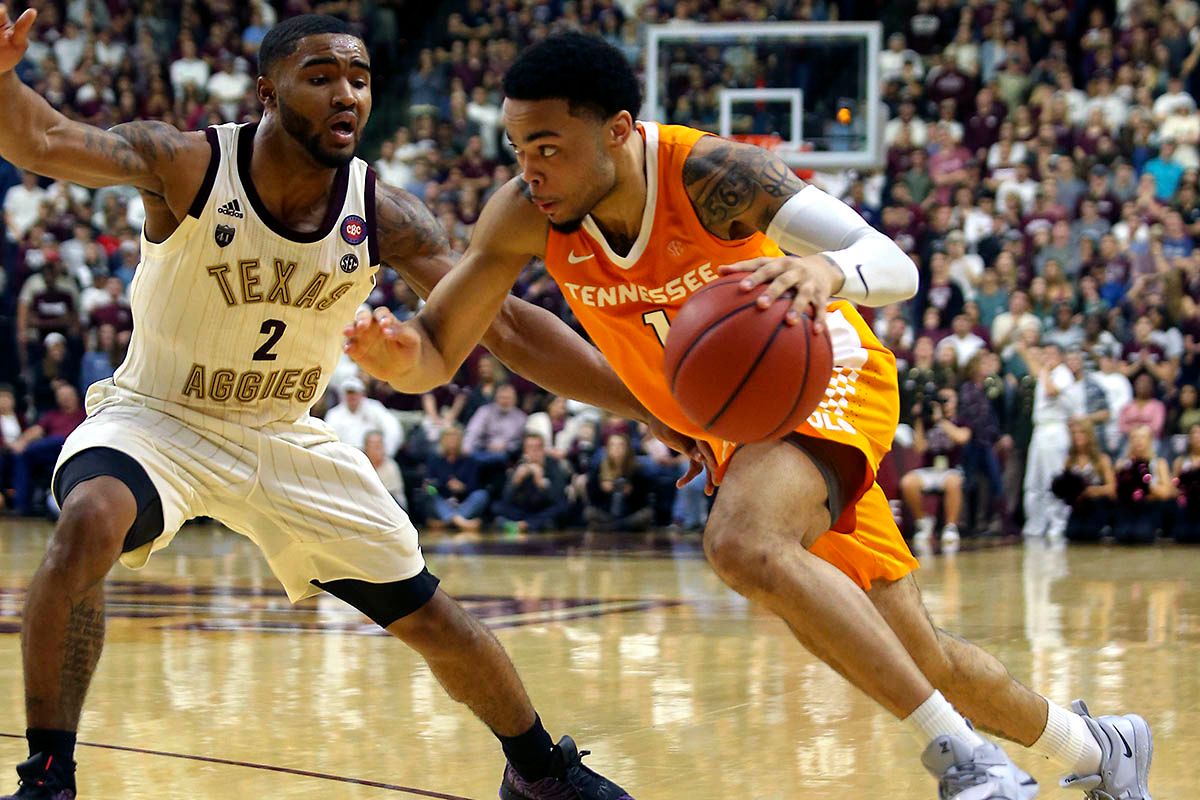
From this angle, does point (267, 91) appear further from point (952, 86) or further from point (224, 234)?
point (952, 86)

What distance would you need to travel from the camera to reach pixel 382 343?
3906 millimetres

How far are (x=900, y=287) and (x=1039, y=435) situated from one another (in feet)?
33.8

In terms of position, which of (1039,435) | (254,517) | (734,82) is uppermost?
(734,82)

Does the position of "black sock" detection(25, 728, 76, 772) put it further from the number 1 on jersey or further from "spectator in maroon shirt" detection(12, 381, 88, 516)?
"spectator in maroon shirt" detection(12, 381, 88, 516)

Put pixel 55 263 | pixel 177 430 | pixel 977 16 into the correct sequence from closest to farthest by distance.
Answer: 1. pixel 177 430
2. pixel 55 263
3. pixel 977 16

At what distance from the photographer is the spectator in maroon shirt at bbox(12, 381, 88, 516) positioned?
14.8 m

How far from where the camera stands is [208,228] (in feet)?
14.4

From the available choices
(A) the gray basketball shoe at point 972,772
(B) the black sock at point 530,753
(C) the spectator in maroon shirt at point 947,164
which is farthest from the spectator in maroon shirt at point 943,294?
(A) the gray basketball shoe at point 972,772

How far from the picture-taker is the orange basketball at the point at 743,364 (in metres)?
3.45

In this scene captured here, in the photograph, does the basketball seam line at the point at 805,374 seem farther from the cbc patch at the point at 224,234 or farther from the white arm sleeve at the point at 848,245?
the cbc patch at the point at 224,234

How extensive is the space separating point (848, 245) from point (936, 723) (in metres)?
1.07

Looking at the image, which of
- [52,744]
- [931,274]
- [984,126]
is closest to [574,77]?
[52,744]

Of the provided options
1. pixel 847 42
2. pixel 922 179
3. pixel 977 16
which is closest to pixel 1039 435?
pixel 922 179

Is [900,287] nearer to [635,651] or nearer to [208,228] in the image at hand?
[208,228]
